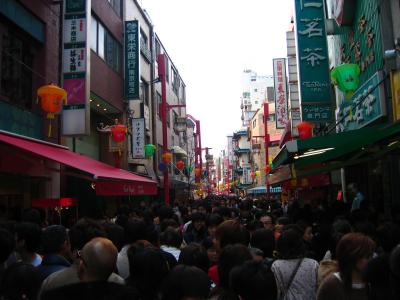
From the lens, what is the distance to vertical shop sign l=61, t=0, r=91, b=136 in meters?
14.5

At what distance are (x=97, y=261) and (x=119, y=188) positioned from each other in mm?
8520

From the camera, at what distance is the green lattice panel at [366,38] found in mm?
11727

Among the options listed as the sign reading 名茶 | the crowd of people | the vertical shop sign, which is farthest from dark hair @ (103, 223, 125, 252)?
the sign reading 名茶

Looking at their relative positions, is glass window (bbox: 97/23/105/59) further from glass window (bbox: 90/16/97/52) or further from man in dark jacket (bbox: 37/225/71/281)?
man in dark jacket (bbox: 37/225/71/281)

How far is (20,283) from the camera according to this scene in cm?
390

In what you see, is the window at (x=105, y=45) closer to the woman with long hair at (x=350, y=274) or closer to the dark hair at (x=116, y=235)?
the dark hair at (x=116, y=235)

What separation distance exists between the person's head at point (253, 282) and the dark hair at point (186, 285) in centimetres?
28

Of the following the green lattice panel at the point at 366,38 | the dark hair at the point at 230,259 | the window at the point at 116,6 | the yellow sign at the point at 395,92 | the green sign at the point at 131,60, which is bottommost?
the dark hair at the point at 230,259

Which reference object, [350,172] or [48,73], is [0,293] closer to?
[48,73]

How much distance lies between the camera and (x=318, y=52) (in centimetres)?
1609

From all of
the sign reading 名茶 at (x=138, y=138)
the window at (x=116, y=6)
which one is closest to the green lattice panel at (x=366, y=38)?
the sign reading 名茶 at (x=138, y=138)

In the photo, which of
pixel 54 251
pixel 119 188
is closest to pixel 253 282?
pixel 54 251

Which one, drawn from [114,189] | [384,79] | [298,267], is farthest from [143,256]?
[384,79]

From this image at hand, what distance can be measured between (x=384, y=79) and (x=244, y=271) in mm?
9246
